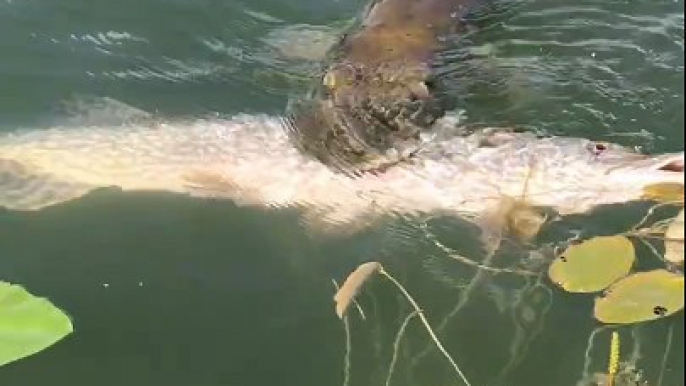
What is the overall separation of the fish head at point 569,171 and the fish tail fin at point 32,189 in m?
1.32

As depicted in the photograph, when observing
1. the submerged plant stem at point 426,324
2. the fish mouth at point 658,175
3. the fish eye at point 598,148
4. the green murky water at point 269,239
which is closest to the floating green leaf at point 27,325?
the green murky water at point 269,239

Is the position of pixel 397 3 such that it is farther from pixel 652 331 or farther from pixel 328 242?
pixel 652 331

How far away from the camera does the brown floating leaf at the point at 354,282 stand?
351cm

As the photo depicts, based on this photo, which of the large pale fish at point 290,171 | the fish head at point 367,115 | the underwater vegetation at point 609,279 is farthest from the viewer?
the fish head at point 367,115

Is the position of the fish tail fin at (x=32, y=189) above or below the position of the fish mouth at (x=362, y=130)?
below

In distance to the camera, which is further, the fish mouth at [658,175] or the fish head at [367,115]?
the fish head at [367,115]

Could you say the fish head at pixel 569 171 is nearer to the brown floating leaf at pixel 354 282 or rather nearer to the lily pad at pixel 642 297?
the brown floating leaf at pixel 354 282

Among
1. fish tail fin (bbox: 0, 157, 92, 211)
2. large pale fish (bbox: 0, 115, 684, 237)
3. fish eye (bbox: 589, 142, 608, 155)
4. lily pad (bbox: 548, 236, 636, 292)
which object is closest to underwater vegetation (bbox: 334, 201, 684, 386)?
lily pad (bbox: 548, 236, 636, 292)

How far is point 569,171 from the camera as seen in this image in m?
3.64

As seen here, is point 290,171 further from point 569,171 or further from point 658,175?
point 658,175

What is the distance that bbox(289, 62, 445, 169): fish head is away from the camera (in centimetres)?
396

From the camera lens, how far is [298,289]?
11.7 ft

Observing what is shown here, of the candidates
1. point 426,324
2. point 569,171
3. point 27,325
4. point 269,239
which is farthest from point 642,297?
point 269,239

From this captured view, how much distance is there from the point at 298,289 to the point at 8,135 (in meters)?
1.26
